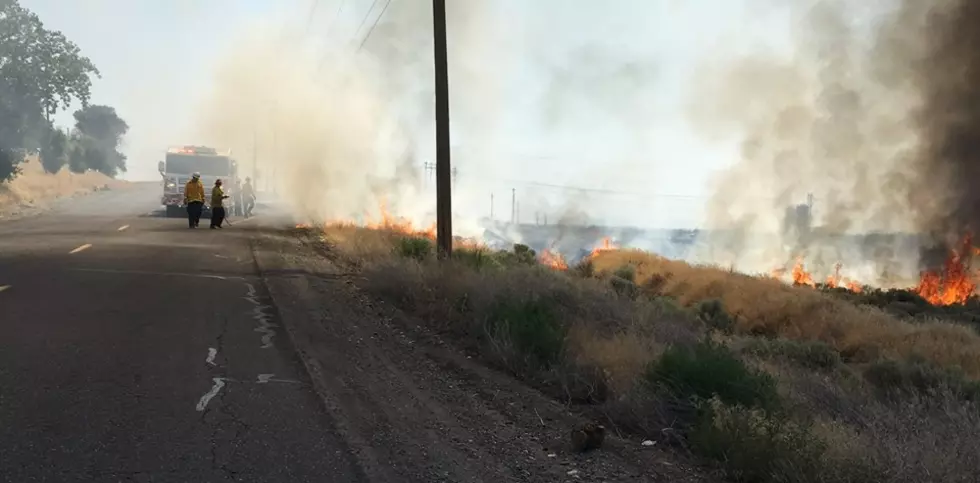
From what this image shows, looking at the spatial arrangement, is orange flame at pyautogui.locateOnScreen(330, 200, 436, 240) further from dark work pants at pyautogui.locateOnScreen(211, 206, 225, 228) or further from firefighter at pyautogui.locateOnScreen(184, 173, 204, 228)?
firefighter at pyautogui.locateOnScreen(184, 173, 204, 228)

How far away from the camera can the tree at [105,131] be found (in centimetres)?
8603

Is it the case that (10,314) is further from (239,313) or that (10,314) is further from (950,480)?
(950,480)

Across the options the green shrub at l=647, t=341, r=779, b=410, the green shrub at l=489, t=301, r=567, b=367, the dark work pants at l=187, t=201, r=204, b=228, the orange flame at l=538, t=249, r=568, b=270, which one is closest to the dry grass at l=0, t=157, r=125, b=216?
the dark work pants at l=187, t=201, r=204, b=228

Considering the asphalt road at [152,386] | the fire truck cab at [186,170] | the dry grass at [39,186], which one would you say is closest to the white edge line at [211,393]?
the asphalt road at [152,386]

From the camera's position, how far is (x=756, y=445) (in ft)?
16.4

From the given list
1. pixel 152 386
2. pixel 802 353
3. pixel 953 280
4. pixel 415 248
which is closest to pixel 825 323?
pixel 802 353

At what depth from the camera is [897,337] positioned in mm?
17078

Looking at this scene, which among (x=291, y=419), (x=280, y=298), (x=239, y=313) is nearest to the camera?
(x=291, y=419)

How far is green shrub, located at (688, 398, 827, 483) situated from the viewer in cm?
471

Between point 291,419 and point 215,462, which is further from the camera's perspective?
point 291,419

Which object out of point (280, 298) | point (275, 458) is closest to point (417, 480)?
point (275, 458)

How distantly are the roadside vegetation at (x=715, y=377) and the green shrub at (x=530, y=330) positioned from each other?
0.7 inches

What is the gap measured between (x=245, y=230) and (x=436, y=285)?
14.9 m

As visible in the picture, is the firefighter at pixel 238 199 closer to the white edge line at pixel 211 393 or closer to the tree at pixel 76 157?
the white edge line at pixel 211 393
